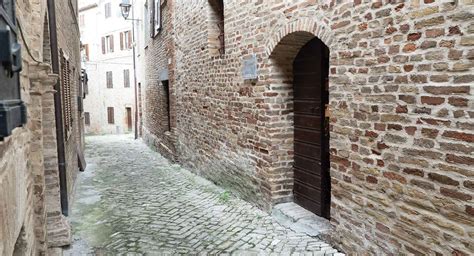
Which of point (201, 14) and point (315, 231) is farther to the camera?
point (201, 14)

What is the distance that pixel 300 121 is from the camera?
4.91 metres

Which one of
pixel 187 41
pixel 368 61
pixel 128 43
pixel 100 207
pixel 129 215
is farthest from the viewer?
pixel 128 43

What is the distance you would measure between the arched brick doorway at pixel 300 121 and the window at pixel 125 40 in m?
24.0

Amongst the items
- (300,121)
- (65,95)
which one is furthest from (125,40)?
(300,121)

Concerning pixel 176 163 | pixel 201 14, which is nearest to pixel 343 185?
pixel 201 14

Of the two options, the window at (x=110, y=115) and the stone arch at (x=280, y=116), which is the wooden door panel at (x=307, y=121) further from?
the window at (x=110, y=115)

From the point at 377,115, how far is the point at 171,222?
3137 millimetres

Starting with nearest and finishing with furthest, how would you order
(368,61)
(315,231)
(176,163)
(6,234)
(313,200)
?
1. (6,234)
2. (368,61)
3. (315,231)
4. (313,200)
5. (176,163)

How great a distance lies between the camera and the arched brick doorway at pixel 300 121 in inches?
178

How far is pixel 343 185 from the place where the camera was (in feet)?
12.0

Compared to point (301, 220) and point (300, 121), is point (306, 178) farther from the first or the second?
point (300, 121)

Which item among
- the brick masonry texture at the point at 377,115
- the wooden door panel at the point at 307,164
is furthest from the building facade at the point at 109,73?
the wooden door panel at the point at 307,164

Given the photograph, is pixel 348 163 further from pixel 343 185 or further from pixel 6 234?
pixel 6 234

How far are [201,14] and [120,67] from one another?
22.2m
